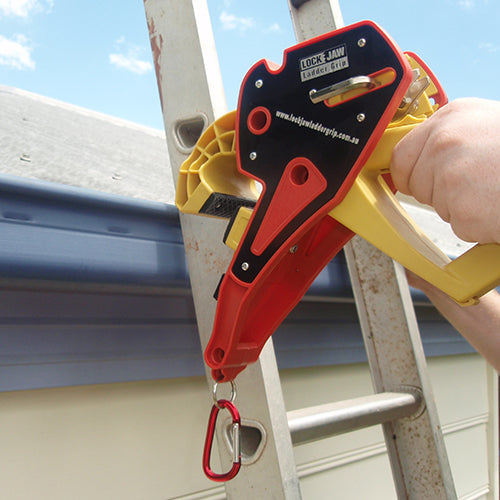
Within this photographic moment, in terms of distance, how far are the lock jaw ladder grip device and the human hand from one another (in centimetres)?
4

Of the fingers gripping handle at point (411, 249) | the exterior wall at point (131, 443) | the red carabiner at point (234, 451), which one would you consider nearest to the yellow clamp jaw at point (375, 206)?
the fingers gripping handle at point (411, 249)

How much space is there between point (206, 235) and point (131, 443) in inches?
12.9

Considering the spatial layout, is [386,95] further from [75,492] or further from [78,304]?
[75,492]

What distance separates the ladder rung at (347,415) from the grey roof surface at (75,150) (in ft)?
1.27

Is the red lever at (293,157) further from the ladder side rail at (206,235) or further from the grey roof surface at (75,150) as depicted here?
the grey roof surface at (75,150)

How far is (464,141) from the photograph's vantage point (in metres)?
0.45

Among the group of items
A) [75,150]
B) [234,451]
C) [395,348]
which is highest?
[75,150]

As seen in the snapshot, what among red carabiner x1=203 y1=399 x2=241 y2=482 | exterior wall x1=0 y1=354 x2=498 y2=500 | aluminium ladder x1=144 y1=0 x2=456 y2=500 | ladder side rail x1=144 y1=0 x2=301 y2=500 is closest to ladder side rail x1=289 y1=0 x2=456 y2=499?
aluminium ladder x1=144 y1=0 x2=456 y2=500

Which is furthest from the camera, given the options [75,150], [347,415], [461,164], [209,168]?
[75,150]

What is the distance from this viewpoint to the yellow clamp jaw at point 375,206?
0.50 m

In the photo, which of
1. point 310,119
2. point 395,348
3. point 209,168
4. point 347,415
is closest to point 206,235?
point 209,168

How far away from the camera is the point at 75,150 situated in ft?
2.89

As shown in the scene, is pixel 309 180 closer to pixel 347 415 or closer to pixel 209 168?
pixel 209 168

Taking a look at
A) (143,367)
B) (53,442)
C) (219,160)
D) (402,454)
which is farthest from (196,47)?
(402,454)
